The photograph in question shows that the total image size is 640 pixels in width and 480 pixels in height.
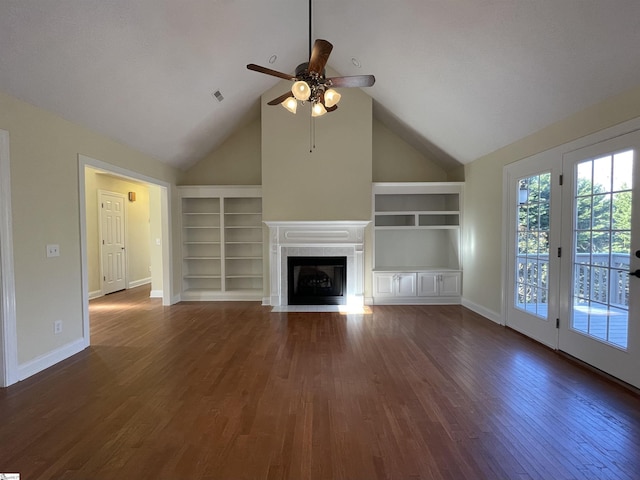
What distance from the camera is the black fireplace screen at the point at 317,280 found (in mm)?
5188

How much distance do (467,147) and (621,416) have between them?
3.71 m

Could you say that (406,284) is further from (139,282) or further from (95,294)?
(139,282)

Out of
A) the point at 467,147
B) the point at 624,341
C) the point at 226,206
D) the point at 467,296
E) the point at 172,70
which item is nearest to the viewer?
the point at 624,341

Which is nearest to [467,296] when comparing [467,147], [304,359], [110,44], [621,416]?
[467,147]

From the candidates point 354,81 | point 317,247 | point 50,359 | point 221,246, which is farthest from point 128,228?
point 354,81

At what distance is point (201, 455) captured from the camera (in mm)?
1709

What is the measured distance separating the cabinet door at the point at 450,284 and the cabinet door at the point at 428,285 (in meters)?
0.11

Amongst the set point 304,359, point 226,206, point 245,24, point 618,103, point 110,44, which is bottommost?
point 304,359

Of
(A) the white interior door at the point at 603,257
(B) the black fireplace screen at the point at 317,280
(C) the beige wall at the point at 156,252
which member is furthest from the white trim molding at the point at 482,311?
(C) the beige wall at the point at 156,252

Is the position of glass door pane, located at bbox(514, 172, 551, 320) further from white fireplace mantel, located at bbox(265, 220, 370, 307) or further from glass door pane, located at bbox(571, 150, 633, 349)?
white fireplace mantel, located at bbox(265, 220, 370, 307)

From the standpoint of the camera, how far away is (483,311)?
459 centimetres

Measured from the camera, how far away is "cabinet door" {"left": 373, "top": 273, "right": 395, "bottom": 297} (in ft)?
17.5

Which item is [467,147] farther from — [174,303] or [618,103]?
[174,303]

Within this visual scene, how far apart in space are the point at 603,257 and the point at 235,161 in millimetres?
5561
